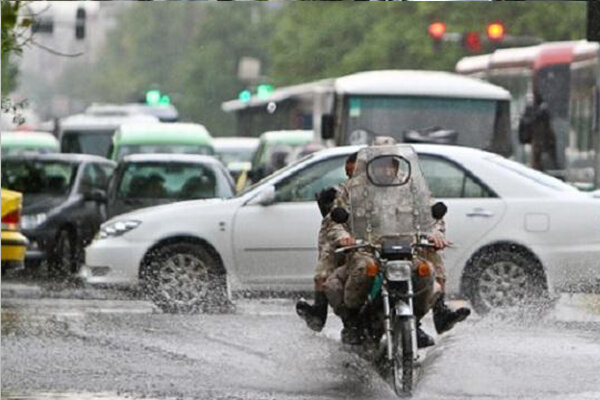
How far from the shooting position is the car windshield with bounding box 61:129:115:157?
45.4 metres

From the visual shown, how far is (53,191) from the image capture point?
28422mm

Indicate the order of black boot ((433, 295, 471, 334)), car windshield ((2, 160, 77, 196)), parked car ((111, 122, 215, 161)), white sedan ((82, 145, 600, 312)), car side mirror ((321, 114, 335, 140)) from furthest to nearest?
parked car ((111, 122, 215, 161)) < car side mirror ((321, 114, 335, 140)) < car windshield ((2, 160, 77, 196)) < white sedan ((82, 145, 600, 312)) < black boot ((433, 295, 471, 334))

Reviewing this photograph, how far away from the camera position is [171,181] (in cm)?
2686

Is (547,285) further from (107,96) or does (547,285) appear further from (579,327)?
(107,96)

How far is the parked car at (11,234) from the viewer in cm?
2108

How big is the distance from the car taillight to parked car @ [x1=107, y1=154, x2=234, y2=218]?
5108 millimetres

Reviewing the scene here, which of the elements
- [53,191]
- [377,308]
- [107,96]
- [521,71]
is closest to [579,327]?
[377,308]

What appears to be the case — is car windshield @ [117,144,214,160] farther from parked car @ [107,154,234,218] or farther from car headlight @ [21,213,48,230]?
parked car @ [107,154,234,218]

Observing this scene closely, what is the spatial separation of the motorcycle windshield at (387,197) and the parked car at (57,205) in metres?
13.4

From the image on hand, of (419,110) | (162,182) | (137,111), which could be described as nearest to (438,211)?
(162,182)

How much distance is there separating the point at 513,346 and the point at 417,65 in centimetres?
5904

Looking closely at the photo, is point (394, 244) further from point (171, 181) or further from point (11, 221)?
point (171, 181)

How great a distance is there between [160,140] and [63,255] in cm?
1065

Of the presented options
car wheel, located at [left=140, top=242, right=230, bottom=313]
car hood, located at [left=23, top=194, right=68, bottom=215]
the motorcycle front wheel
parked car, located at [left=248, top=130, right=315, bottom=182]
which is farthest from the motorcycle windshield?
parked car, located at [left=248, top=130, right=315, bottom=182]
